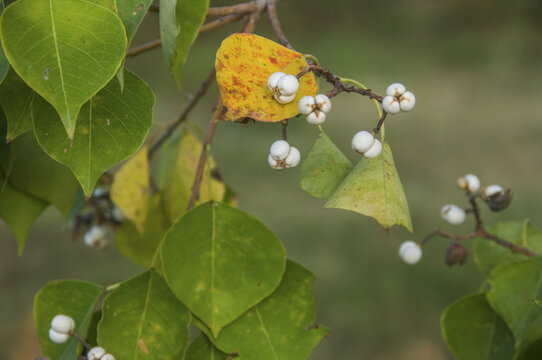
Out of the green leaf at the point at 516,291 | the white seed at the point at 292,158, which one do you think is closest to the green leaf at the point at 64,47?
the white seed at the point at 292,158

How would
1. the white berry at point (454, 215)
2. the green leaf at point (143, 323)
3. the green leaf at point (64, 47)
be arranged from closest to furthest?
1. the green leaf at point (64, 47)
2. the green leaf at point (143, 323)
3. the white berry at point (454, 215)

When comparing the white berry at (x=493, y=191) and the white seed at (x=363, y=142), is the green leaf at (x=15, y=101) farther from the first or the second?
the white berry at (x=493, y=191)

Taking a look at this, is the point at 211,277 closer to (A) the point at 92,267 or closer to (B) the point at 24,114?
(B) the point at 24,114

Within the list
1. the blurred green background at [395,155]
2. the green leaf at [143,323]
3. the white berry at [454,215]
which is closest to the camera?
the green leaf at [143,323]

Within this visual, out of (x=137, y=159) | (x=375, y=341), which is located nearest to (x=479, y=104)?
(x=375, y=341)

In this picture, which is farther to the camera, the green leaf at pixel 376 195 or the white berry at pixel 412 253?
the white berry at pixel 412 253

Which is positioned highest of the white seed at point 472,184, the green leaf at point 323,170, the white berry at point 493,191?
the green leaf at point 323,170

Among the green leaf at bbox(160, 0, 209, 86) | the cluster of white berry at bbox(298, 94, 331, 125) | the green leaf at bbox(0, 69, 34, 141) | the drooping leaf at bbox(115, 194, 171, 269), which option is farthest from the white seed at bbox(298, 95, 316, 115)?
the drooping leaf at bbox(115, 194, 171, 269)
